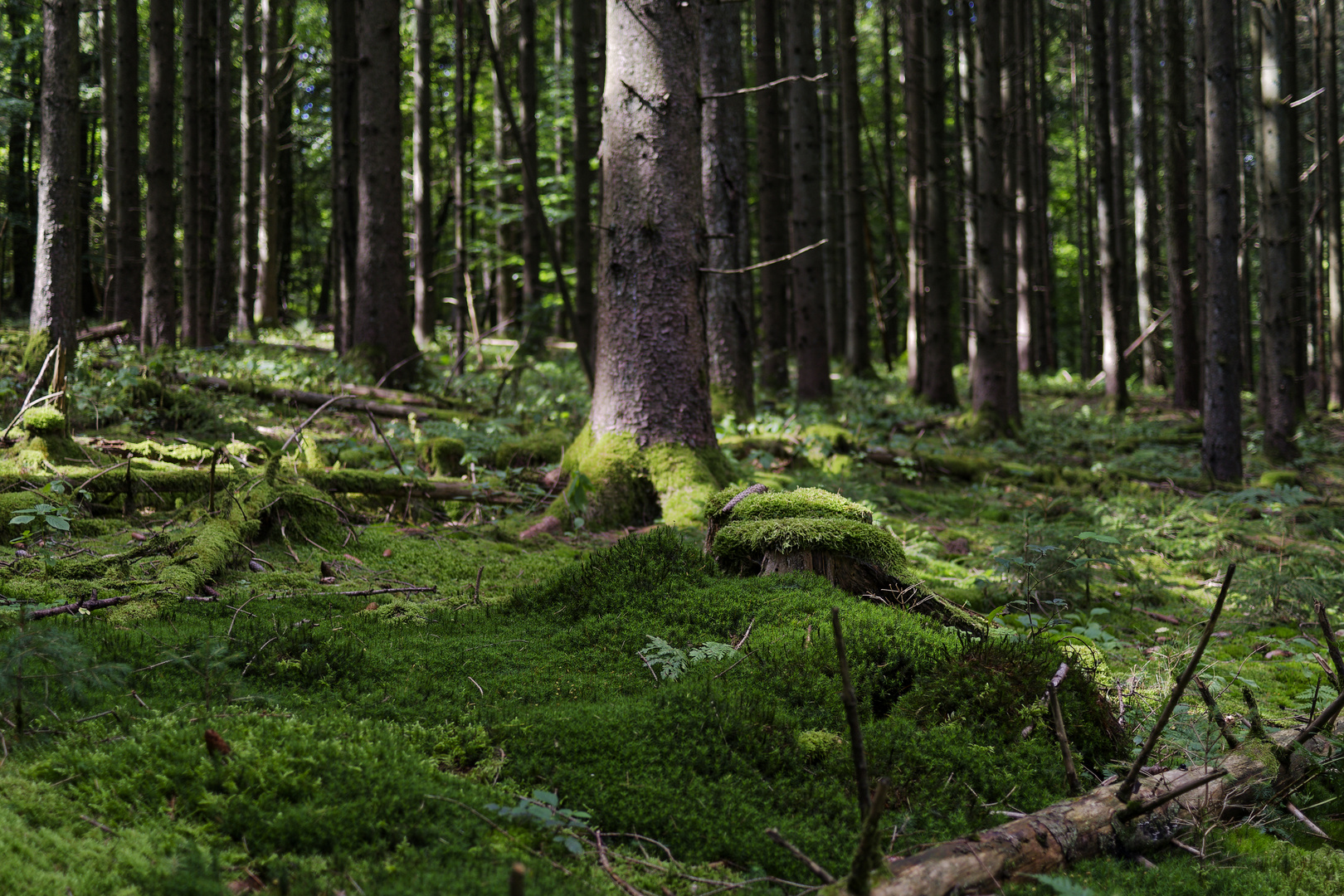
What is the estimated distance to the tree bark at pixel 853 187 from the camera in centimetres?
1612

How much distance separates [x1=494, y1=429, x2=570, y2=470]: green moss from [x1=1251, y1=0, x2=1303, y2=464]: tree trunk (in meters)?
9.91

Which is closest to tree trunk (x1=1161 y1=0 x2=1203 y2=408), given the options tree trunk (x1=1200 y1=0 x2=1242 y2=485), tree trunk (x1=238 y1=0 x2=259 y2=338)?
tree trunk (x1=1200 y1=0 x2=1242 y2=485)

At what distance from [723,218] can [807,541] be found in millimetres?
7351

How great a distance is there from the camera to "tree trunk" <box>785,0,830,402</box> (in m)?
12.7

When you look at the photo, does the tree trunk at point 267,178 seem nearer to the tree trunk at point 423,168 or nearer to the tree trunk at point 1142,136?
the tree trunk at point 423,168

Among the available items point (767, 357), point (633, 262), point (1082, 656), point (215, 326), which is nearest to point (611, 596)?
point (1082, 656)

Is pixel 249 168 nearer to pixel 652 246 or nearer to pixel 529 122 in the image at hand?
pixel 529 122

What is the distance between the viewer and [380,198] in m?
11.3

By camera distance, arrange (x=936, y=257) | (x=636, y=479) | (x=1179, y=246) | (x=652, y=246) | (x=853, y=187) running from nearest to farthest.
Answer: (x=636, y=479) < (x=652, y=246) < (x=936, y=257) < (x=853, y=187) < (x=1179, y=246)

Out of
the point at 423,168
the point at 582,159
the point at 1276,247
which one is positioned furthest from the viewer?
the point at 423,168

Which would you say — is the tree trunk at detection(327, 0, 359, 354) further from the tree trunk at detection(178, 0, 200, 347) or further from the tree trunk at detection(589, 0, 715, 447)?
the tree trunk at detection(589, 0, 715, 447)

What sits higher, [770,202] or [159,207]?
[770,202]

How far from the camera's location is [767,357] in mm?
16000

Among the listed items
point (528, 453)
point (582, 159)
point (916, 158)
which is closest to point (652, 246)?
point (528, 453)
